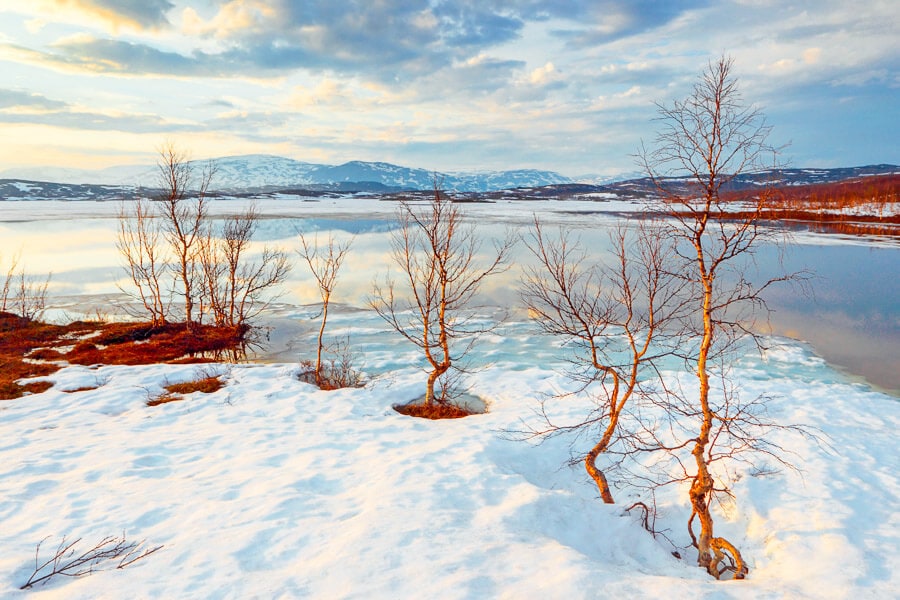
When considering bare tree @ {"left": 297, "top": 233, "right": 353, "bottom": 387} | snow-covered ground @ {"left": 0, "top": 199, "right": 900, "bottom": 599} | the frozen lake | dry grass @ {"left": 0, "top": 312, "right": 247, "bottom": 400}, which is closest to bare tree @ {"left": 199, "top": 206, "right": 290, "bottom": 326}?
dry grass @ {"left": 0, "top": 312, "right": 247, "bottom": 400}

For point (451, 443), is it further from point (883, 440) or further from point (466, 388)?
point (883, 440)

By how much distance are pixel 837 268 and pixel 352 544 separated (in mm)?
30451

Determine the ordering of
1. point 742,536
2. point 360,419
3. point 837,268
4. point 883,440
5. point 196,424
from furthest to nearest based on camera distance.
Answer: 1. point 837,268
2. point 360,419
3. point 196,424
4. point 883,440
5. point 742,536

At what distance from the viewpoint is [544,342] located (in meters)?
15.8

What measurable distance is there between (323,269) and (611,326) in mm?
15189

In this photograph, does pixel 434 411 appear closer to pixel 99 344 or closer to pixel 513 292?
pixel 513 292

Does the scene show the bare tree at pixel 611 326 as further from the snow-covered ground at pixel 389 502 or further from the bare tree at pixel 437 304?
the bare tree at pixel 437 304

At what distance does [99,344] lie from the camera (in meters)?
15.9

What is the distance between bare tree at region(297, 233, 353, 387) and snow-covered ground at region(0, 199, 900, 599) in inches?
53.3

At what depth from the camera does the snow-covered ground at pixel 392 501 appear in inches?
179

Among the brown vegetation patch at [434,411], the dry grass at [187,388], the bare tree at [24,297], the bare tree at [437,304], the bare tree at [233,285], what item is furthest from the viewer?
the bare tree at [24,297]

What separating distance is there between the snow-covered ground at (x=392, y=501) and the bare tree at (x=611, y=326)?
820mm

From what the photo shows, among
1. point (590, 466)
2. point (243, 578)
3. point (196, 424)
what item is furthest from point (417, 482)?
point (196, 424)

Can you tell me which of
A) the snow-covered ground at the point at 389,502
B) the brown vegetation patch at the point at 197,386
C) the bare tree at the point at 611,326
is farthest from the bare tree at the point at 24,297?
the bare tree at the point at 611,326
